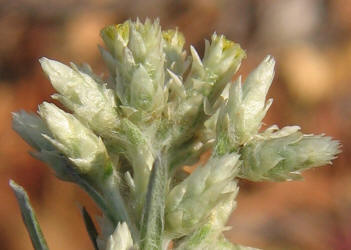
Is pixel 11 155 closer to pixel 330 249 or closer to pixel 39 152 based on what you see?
pixel 330 249

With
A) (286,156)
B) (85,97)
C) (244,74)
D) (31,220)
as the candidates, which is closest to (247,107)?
(286,156)

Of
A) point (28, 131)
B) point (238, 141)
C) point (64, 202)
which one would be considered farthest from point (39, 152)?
point (64, 202)

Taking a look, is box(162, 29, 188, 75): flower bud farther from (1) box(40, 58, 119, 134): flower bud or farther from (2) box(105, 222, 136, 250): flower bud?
(2) box(105, 222, 136, 250): flower bud

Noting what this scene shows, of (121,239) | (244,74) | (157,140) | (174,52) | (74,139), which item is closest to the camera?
(121,239)

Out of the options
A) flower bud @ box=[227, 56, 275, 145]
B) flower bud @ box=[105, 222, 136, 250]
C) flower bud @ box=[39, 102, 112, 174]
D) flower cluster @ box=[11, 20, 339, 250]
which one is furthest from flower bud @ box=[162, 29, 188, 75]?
flower bud @ box=[105, 222, 136, 250]

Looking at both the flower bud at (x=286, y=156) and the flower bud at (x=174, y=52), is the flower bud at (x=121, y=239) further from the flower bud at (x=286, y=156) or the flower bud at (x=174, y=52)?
the flower bud at (x=174, y=52)

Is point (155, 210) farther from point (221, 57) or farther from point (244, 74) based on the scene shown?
point (244, 74)
